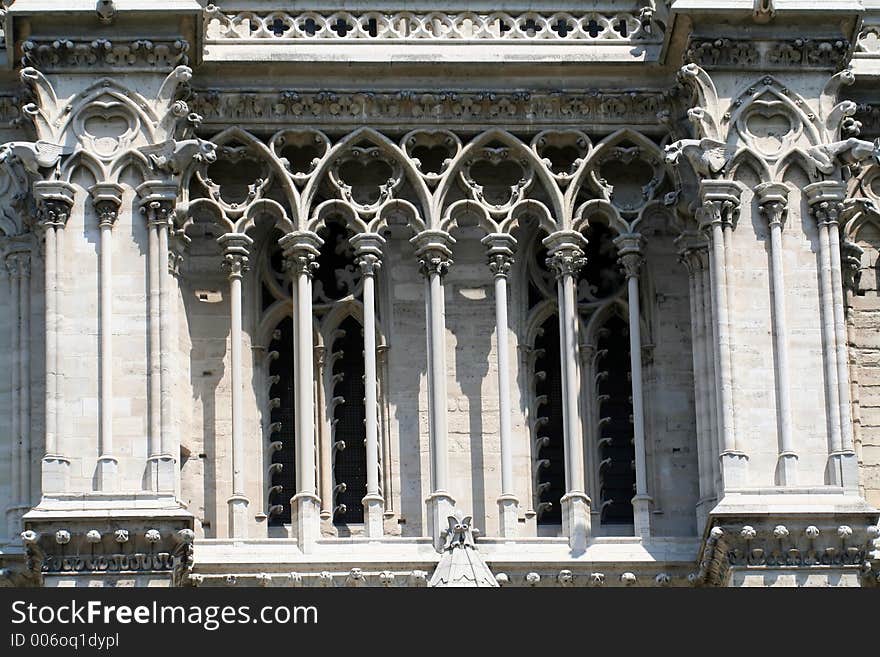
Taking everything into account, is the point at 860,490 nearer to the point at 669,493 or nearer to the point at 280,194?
the point at 669,493

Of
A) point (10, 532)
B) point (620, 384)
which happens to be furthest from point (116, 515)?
point (620, 384)

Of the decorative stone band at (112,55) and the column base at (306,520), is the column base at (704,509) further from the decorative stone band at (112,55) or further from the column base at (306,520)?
Answer: the decorative stone band at (112,55)

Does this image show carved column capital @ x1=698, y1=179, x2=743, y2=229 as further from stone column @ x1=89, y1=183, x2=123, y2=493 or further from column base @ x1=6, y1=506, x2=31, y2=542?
column base @ x1=6, y1=506, x2=31, y2=542

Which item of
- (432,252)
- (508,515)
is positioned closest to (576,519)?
(508,515)

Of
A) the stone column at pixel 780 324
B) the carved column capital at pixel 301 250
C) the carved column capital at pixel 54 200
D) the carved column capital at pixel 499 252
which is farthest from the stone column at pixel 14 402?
the stone column at pixel 780 324

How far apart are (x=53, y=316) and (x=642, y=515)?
6051 millimetres

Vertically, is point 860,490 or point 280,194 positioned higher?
point 280,194

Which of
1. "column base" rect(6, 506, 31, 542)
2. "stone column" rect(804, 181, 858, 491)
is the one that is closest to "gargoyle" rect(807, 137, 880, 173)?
"stone column" rect(804, 181, 858, 491)

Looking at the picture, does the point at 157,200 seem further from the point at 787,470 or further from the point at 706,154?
the point at 787,470

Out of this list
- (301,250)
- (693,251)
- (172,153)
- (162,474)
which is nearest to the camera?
(162,474)

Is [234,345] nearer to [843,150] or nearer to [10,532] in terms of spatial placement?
[10,532]

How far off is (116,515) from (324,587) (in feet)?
6.84

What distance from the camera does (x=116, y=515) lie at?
46531 mm

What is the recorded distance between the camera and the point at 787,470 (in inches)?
1858
